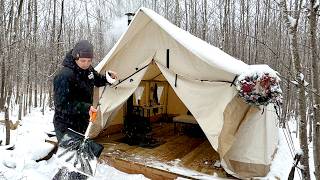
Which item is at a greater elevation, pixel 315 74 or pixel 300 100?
pixel 315 74

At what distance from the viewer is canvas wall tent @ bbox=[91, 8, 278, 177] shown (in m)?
4.16

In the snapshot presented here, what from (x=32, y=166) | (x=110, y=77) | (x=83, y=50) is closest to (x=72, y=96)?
(x=83, y=50)

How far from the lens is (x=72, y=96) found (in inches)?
126

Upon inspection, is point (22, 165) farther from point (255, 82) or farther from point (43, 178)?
point (255, 82)

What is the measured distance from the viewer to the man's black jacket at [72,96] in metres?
3.09

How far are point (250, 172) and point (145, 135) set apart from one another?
255 cm

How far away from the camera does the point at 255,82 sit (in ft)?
12.7

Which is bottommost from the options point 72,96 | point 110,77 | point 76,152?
point 76,152

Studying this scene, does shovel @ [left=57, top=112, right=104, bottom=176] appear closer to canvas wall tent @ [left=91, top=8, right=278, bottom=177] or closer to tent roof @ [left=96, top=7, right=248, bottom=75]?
canvas wall tent @ [left=91, top=8, right=278, bottom=177]

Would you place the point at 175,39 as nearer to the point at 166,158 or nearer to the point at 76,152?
the point at 166,158

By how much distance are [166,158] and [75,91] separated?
7.21 ft

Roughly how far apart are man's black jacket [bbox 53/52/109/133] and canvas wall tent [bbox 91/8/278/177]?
1.67 meters

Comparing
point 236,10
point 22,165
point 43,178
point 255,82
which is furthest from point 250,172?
point 236,10

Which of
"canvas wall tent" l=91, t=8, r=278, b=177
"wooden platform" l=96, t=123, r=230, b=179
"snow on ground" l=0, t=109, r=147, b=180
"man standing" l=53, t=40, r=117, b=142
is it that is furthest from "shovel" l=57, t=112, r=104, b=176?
"canvas wall tent" l=91, t=8, r=278, b=177
